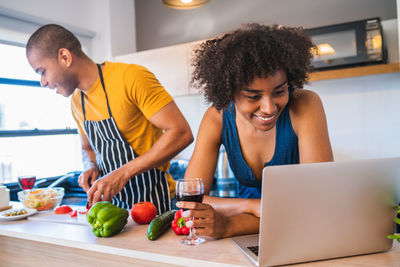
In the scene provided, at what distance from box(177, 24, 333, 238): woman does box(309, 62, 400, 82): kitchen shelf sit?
128 centimetres

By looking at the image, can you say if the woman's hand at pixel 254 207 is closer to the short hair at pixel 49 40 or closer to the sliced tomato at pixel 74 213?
the sliced tomato at pixel 74 213

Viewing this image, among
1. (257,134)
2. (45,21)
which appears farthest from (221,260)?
(45,21)

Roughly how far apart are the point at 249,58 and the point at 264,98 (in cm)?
13

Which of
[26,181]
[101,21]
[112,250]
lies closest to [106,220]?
[112,250]

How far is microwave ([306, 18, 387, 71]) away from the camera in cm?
240

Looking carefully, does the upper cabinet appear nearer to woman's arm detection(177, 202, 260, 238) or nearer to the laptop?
woman's arm detection(177, 202, 260, 238)

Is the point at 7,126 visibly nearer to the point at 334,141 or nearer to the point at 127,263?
the point at 127,263

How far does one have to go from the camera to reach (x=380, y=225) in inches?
Answer: 33.4

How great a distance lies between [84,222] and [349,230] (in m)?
0.90

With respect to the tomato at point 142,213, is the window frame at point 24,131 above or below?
above

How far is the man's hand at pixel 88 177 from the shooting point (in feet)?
5.63

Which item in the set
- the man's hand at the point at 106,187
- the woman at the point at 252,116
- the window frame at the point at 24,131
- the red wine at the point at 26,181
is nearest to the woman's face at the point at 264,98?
the woman at the point at 252,116

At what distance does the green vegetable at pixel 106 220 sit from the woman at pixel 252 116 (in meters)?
0.24

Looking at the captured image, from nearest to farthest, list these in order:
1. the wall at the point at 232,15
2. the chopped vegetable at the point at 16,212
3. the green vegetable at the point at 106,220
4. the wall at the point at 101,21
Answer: the green vegetable at the point at 106,220 → the chopped vegetable at the point at 16,212 → the wall at the point at 232,15 → the wall at the point at 101,21
